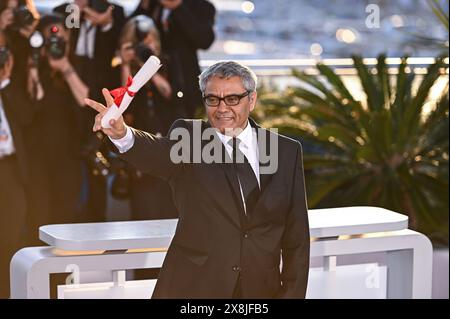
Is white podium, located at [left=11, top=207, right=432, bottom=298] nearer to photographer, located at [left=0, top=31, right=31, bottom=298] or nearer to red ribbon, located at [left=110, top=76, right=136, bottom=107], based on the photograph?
red ribbon, located at [left=110, top=76, right=136, bottom=107]

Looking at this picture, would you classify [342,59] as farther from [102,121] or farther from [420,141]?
[102,121]

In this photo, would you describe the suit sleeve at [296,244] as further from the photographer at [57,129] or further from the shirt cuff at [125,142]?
the photographer at [57,129]

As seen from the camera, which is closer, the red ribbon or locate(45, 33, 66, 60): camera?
the red ribbon

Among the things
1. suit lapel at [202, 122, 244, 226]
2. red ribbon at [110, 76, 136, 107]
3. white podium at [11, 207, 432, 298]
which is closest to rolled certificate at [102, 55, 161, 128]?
red ribbon at [110, 76, 136, 107]

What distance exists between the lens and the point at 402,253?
385 cm

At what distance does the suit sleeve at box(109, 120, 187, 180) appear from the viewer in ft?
9.02

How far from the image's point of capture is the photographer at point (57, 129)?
20.4 feet

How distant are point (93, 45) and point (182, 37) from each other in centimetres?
70

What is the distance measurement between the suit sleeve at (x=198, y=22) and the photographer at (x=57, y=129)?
875mm

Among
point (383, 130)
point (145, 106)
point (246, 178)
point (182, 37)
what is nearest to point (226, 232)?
point (246, 178)

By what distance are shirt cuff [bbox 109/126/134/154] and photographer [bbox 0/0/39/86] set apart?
358cm

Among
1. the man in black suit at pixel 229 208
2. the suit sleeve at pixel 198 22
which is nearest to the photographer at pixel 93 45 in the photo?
the suit sleeve at pixel 198 22

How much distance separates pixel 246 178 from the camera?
2.90 metres
